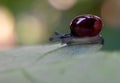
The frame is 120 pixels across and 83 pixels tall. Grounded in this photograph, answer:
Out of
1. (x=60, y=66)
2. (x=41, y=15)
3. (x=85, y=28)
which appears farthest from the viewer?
(x=41, y=15)

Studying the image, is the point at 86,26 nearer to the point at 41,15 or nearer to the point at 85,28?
the point at 85,28

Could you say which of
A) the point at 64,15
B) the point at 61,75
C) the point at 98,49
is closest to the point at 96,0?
the point at 64,15

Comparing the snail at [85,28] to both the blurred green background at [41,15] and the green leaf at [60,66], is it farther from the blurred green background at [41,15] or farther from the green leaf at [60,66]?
the blurred green background at [41,15]

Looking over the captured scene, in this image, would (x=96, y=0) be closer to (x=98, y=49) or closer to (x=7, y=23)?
(x=7, y=23)

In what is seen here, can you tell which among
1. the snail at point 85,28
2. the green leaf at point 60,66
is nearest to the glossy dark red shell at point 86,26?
the snail at point 85,28

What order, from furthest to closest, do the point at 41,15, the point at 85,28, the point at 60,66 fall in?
the point at 41,15
the point at 85,28
the point at 60,66

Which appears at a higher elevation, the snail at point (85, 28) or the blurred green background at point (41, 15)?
the snail at point (85, 28)

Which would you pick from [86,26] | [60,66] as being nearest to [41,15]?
[86,26]
